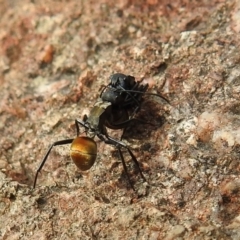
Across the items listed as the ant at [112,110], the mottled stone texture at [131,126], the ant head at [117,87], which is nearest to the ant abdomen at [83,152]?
the ant at [112,110]

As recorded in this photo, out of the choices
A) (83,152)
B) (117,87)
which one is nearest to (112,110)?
(117,87)

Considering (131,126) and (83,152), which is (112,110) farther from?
(83,152)

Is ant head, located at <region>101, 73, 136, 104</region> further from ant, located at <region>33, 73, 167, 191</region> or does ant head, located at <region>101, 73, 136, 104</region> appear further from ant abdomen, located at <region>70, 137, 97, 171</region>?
ant abdomen, located at <region>70, 137, 97, 171</region>

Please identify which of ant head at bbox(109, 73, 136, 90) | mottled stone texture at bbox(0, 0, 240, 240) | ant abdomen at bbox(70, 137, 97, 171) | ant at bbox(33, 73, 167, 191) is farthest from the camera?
ant head at bbox(109, 73, 136, 90)

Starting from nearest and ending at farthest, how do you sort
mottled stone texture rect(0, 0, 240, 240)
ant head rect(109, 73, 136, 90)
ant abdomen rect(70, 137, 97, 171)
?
1. mottled stone texture rect(0, 0, 240, 240)
2. ant abdomen rect(70, 137, 97, 171)
3. ant head rect(109, 73, 136, 90)

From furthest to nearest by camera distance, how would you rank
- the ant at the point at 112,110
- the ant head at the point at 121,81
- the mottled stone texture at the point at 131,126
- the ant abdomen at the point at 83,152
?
the ant head at the point at 121,81, the ant at the point at 112,110, the ant abdomen at the point at 83,152, the mottled stone texture at the point at 131,126

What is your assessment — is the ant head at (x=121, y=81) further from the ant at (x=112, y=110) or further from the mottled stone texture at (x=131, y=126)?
the mottled stone texture at (x=131, y=126)

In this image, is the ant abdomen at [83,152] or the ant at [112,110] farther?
the ant at [112,110]

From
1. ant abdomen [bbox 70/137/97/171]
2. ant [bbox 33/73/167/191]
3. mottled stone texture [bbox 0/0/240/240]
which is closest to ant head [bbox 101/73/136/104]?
ant [bbox 33/73/167/191]
